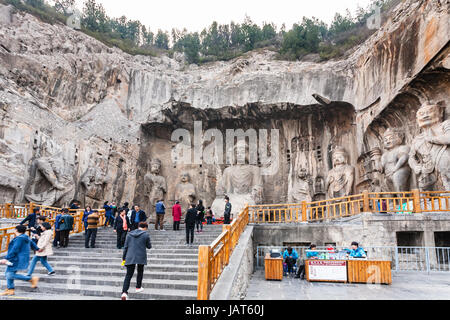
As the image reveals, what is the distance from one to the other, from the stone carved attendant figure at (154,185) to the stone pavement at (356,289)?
10923 mm

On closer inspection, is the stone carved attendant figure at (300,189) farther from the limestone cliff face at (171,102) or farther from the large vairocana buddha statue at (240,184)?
the large vairocana buddha statue at (240,184)

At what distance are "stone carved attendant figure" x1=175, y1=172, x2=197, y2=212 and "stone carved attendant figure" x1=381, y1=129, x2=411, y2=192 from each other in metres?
9.64

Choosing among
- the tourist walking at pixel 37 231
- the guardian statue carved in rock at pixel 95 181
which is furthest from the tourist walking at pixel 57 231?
the guardian statue carved in rock at pixel 95 181

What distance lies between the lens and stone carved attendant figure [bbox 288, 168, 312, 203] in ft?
53.8

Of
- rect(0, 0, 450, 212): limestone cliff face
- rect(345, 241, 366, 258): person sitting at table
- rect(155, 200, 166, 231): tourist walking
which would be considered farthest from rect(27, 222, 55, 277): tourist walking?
rect(345, 241, 366, 258): person sitting at table

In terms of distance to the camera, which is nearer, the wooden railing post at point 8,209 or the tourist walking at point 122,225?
the tourist walking at point 122,225

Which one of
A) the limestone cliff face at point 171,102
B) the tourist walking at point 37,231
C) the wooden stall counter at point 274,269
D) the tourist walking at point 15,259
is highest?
the limestone cliff face at point 171,102

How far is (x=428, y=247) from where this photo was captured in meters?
8.85

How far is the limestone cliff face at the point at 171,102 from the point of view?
12.1 m

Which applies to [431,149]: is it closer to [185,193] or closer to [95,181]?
[185,193]

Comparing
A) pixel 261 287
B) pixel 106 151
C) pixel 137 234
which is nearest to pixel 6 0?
pixel 106 151

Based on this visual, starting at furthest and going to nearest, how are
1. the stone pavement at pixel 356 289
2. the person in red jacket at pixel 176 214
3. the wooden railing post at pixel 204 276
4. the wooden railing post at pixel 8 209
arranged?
the wooden railing post at pixel 8 209, the person in red jacket at pixel 176 214, the stone pavement at pixel 356 289, the wooden railing post at pixel 204 276

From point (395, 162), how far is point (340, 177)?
268cm
